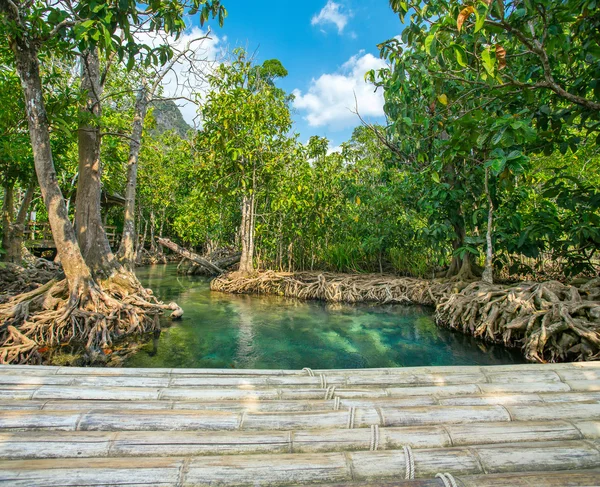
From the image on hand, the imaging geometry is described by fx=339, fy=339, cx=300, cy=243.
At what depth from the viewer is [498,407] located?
2.15 m

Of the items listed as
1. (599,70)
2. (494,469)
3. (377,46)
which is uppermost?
(377,46)

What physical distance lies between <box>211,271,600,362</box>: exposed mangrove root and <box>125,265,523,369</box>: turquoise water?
0.36 meters

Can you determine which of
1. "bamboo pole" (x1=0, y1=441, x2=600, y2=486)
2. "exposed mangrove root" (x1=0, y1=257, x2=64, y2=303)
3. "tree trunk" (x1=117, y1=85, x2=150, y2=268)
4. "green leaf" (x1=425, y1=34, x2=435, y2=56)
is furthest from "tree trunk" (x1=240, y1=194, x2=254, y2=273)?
"bamboo pole" (x1=0, y1=441, x2=600, y2=486)

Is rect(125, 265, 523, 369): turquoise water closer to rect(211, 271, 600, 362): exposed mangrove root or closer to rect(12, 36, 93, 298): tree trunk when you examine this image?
rect(211, 271, 600, 362): exposed mangrove root

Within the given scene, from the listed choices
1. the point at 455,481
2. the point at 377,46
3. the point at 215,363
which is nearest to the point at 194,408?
the point at 455,481

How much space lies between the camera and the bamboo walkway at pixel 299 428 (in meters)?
1.50

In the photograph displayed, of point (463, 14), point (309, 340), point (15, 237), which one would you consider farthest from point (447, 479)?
point (15, 237)

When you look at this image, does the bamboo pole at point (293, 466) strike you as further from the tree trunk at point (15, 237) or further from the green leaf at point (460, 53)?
the tree trunk at point (15, 237)

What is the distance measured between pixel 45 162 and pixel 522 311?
7.75 metres

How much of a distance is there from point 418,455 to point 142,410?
1602 mm

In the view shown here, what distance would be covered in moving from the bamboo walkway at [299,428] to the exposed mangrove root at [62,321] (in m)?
2.55

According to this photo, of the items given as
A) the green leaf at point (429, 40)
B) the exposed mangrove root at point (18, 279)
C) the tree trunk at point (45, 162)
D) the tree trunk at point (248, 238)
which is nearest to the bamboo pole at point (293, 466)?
the green leaf at point (429, 40)

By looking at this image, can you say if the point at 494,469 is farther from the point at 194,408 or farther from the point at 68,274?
the point at 68,274

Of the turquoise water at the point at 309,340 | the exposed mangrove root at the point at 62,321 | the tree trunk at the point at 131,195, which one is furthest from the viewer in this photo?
the tree trunk at the point at 131,195
